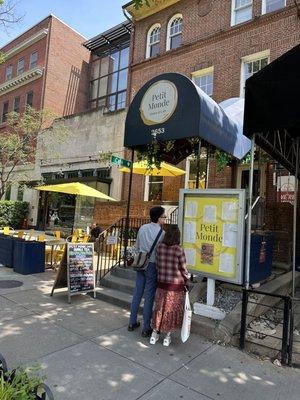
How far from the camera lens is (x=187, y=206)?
5934 millimetres

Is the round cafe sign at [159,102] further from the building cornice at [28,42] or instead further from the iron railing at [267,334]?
the building cornice at [28,42]

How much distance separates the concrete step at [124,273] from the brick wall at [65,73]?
776 inches

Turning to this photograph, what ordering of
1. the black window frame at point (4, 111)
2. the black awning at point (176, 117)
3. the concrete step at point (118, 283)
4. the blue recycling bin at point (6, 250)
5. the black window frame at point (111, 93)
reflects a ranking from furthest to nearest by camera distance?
the black window frame at point (4, 111) → the black window frame at point (111, 93) → the blue recycling bin at point (6, 250) → the concrete step at point (118, 283) → the black awning at point (176, 117)

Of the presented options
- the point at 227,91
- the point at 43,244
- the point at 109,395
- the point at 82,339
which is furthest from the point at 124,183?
the point at 109,395

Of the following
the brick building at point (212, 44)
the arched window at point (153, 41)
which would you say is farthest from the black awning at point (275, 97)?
the arched window at point (153, 41)

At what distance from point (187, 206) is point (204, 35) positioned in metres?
11.1

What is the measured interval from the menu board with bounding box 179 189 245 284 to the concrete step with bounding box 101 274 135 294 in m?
1.66

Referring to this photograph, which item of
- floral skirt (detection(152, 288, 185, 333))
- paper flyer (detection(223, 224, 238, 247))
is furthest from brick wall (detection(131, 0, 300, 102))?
floral skirt (detection(152, 288, 185, 333))

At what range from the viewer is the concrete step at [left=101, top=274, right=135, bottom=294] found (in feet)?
22.5

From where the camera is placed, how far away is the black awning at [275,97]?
163 inches

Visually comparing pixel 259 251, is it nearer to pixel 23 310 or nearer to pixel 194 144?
pixel 194 144

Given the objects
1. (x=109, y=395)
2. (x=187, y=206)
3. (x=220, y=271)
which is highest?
(x=187, y=206)

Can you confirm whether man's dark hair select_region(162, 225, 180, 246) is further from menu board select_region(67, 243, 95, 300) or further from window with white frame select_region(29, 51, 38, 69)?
window with white frame select_region(29, 51, 38, 69)

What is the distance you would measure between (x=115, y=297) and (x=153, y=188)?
9264 mm
